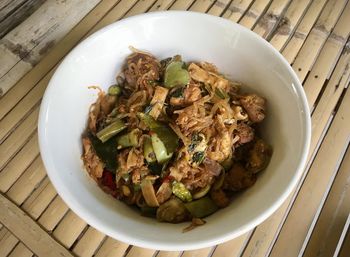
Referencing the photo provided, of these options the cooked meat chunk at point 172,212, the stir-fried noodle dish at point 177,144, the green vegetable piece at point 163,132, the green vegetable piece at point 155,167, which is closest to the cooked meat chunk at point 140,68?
the stir-fried noodle dish at point 177,144

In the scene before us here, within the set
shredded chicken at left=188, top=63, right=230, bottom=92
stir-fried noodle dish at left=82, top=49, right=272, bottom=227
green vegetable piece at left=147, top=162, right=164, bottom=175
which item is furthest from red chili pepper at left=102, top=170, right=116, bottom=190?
shredded chicken at left=188, top=63, right=230, bottom=92

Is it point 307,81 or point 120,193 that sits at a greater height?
point 307,81

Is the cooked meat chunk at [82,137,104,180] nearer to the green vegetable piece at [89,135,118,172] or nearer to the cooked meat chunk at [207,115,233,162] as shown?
the green vegetable piece at [89,135,118,172]

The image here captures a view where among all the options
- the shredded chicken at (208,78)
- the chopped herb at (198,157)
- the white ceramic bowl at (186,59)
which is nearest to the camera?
the white ceramic bowl at (186,59)

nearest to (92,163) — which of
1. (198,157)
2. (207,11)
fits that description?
(198,157)

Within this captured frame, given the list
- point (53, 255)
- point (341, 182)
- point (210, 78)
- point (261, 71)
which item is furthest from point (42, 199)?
point (341, 182)

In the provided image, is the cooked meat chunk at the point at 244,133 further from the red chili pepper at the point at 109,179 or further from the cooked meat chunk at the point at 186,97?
the red chili pepper at the point at 109,179

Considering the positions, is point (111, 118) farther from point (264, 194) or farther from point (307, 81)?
point (307, 81)
